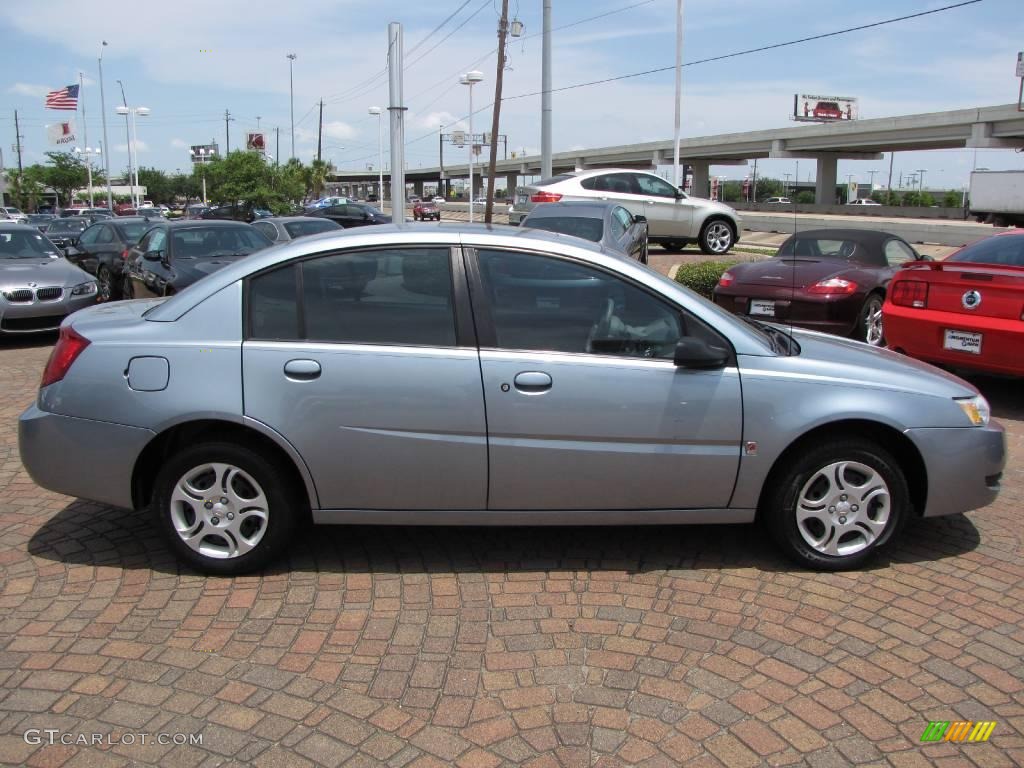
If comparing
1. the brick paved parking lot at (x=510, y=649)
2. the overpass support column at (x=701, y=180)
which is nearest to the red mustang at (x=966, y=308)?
the brick paved parking lot at (x=510, y=649)

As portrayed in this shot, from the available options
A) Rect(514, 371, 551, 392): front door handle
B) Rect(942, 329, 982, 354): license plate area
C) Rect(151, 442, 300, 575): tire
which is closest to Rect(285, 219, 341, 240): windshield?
Rect(942, 329, 982, 354): license plate area

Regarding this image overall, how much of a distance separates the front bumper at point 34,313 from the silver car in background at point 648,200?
8682mm

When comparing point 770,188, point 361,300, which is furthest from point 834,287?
point 770,188

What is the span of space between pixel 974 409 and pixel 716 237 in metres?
14.3

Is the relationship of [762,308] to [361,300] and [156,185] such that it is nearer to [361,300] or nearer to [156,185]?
[361,300]

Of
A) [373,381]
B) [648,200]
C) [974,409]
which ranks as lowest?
[974,409]

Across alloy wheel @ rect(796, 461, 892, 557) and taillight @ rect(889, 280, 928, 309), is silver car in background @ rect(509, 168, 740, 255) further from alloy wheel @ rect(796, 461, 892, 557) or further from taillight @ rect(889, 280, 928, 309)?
alloy wheel @ rect(796, 461, 892, 557)

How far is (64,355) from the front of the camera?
425 cm

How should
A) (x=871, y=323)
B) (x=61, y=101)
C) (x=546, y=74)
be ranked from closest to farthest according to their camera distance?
(x=871, y=323) < (x=546, y=74) < (x=61, y=101)

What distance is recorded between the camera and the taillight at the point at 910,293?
7.66 metres

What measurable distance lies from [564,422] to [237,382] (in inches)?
59.7

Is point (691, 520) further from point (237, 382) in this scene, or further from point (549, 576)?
point (237, 382)

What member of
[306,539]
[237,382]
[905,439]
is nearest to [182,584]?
[306,539]

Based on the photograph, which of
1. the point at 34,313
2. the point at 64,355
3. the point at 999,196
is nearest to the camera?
the point at 64,355
